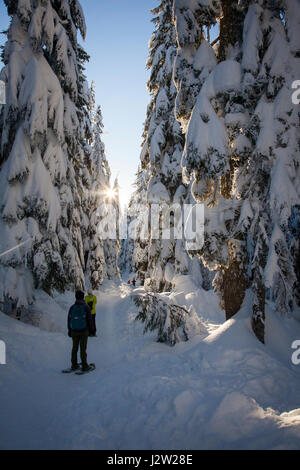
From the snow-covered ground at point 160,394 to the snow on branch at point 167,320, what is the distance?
0.32 meters

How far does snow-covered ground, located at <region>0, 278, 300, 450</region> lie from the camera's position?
2922 millimetres

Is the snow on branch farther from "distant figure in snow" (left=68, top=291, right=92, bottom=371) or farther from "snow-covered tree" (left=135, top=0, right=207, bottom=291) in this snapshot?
"snow-covered tree" (left=135, top=0, right=207, bottom=291)

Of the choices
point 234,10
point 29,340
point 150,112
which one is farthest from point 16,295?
point 150,112

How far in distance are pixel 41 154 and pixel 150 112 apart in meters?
10.4

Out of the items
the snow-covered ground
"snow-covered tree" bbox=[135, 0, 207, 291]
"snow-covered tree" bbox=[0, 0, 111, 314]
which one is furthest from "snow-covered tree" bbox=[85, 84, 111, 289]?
the snow-covered ground

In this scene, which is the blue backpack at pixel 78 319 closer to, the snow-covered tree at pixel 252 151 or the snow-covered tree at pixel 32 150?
the snow-covered tree at pixel 32 150

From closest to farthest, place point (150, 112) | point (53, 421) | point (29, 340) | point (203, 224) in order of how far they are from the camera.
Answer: point (53, 421) → point (203, 224) → point (29, 340) → point (150, 112)

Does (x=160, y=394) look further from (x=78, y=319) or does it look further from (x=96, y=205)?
(x=96, y=205)

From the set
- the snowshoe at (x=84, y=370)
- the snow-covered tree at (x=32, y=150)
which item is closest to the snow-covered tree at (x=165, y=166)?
the snow-covered tree at (x=32, y=150)

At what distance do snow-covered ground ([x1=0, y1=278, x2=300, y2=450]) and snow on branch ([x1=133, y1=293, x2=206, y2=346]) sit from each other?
324 millimetres

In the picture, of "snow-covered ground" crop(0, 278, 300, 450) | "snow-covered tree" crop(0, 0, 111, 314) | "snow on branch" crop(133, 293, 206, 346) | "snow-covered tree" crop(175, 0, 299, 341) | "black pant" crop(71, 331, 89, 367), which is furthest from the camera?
"snow-covered tree" crop(0, 0, 111, 314)

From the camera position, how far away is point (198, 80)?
6.48m

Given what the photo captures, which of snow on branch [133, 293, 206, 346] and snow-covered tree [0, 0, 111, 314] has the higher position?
snow-covered tree [0, 0, 111, 314]
